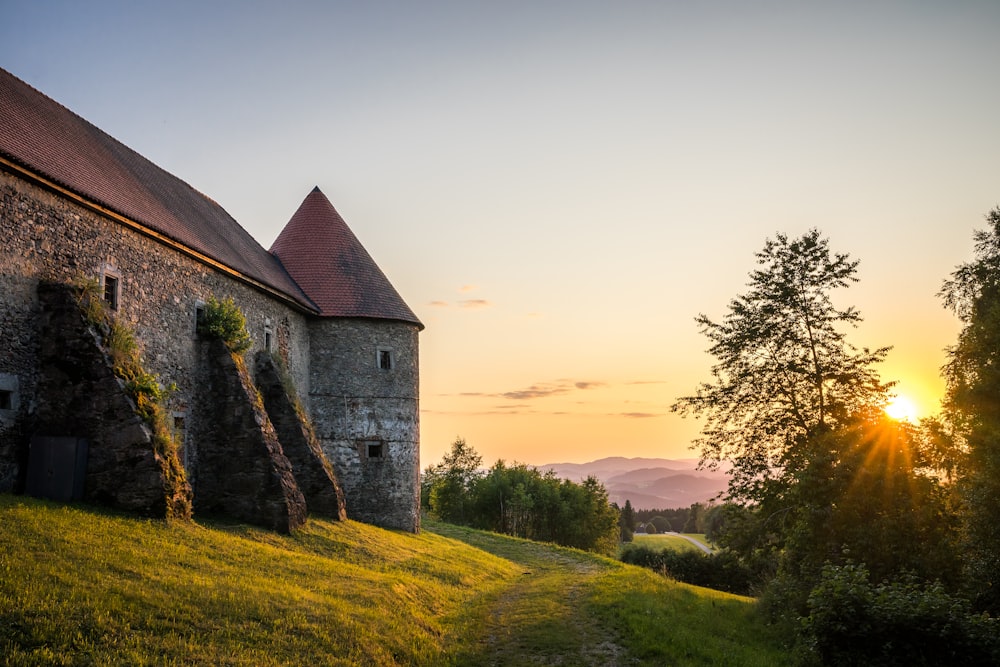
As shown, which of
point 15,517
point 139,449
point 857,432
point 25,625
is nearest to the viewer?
point 25,625

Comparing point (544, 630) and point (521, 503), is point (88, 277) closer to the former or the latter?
point (544, 630)

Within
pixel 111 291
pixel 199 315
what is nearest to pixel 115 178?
pixel 199 315

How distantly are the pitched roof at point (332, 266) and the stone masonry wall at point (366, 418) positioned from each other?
655 mm

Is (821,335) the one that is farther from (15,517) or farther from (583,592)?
(15,517)

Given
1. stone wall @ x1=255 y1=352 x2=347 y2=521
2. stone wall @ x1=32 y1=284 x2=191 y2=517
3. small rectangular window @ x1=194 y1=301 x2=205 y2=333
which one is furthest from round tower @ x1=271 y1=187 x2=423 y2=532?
stone wall @ x1=32 y1=284 x2=191 y2=517


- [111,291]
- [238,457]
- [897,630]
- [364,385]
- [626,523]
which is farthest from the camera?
[626,523]

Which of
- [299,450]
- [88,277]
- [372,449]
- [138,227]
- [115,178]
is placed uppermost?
[115,178]

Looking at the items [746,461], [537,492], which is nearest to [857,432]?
[746,461]

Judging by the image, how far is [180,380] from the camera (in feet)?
58.6

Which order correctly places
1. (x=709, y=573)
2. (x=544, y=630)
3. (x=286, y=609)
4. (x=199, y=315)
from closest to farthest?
(x=286, y=609) < (x=544, y=630) < (x=199, y=315) < (x=709, y=573)

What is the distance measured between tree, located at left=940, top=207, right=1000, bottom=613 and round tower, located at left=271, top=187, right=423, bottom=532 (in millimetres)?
17910

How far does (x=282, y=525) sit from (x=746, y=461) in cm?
1282

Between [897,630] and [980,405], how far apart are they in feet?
30.5

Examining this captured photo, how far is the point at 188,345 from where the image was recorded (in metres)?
18.3
